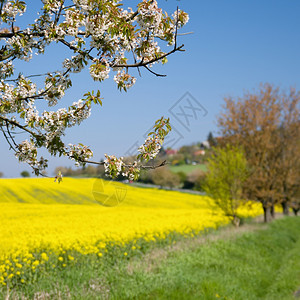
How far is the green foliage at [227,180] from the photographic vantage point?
66.2 feet

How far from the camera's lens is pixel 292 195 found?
32625mm

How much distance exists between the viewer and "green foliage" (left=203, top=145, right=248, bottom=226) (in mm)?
20188

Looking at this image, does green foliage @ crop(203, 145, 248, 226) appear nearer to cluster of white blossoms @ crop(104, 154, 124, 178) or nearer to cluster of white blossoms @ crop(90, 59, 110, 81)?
cluster of white blossoms @ crop(104, 154, 124, 178)

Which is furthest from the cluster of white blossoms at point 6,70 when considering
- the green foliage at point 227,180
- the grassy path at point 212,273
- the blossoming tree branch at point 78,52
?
the green foliage at point 227,180

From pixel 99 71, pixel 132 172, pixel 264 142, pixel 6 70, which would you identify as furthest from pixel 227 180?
pixel 99 71

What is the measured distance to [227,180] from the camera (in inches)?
797

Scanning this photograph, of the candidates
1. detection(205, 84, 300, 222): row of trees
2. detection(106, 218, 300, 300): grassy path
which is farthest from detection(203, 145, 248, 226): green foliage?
detection(106, 218, 300, 300): grassy path

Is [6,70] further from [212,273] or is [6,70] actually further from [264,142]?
[264,142]

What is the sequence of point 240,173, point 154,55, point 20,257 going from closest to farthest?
point 154,55
point 20,257
point 240,173

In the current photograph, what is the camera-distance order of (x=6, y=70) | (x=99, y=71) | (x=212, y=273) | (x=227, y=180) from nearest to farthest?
1. (x=99, y=71)
2. (x=6, y=70)
3. (x=212, y=273)
4. (x=227, y=180)

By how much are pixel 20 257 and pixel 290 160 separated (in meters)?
23.1

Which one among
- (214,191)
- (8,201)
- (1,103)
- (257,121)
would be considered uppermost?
(257,121)

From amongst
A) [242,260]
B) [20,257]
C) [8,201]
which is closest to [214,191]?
[242,260]

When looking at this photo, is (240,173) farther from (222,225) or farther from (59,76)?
(59,76)
